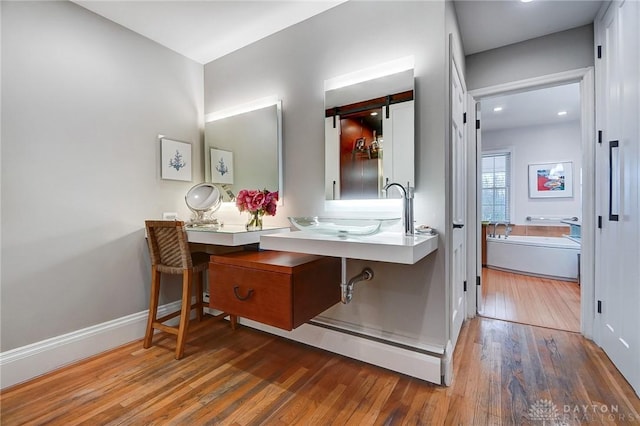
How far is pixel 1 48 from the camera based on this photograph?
1.67m

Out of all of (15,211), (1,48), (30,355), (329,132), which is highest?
(1,48)

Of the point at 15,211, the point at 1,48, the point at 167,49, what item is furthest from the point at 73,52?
the point at 15,211

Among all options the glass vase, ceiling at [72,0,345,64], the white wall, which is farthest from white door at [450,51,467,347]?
the white wall

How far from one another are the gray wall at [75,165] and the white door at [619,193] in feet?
10.6

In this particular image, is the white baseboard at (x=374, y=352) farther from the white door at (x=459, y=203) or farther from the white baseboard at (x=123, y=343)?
the white door at (x=459, y=203)

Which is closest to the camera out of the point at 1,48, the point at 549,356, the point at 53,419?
the point at 53,419

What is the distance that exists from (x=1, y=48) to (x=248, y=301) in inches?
81.6

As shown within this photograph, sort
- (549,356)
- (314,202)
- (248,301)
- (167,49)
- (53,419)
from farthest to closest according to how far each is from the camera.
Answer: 1. (167,49)
2. (314,202)
3. (549,356)
4. (248,301)
5. (53,419)

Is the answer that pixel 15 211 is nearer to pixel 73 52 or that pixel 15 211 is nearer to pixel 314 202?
pixel 73 52

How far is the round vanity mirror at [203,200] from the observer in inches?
97.2

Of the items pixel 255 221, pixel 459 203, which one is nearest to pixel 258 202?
pixel 255 221

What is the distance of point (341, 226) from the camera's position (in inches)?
65.8

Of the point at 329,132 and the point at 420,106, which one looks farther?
the point at 329,132

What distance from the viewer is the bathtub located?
147 inches
